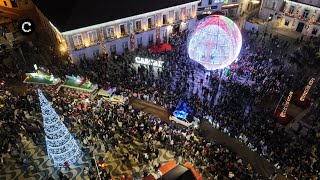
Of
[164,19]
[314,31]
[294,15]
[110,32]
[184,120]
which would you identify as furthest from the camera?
[294,15]

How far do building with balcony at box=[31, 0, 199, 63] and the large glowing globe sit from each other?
1139cm

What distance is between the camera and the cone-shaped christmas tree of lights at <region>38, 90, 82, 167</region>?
2031cm

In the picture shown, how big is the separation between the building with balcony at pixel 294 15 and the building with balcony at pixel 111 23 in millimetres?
15612

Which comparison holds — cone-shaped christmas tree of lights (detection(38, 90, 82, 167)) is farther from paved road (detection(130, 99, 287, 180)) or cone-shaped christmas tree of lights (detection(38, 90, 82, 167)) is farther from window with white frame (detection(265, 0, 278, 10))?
window with white frame (detection(265, 0, 278, 10))

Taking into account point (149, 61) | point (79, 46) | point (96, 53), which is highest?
point (79, 46)

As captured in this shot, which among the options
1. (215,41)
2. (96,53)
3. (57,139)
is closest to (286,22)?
(215,41)

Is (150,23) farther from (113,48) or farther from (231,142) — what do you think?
(231,142)

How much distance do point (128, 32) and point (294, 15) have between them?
96.3ft

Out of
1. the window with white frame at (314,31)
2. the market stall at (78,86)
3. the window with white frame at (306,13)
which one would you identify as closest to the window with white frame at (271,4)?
the window with white frame at (306,13)

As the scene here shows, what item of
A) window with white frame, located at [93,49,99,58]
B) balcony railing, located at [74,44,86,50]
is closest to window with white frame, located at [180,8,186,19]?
Answer: window with white frame, located at [93,49,99,58]

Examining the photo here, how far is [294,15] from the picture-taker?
47.0 m

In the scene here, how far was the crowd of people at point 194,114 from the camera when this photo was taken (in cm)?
2450

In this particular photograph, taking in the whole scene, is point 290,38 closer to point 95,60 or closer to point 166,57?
point 166,57

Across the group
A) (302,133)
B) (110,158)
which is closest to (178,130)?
(110,158)
